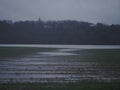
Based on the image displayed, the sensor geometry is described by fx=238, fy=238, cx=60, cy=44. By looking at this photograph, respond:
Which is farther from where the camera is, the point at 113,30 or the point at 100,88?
the point at 113,30

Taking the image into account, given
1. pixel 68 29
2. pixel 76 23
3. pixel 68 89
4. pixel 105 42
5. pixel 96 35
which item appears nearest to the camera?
pixel 68 89

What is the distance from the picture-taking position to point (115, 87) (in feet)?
44.5

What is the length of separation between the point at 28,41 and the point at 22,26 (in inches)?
1017

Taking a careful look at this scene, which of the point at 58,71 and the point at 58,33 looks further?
the point at 58,33

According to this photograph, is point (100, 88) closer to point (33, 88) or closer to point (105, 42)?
point (33, 88)

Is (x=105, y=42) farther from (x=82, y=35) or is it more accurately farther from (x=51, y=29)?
(x=51, y=29)

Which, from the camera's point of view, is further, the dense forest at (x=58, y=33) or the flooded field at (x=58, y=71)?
the dense forest at (x=58, y=33)

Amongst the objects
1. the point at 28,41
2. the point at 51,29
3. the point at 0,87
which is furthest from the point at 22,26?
the point at 0,87

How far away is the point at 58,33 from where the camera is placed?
12619cm

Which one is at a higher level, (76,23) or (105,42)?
(76,23)

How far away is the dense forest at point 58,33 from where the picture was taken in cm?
10969

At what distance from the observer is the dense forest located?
110 metres

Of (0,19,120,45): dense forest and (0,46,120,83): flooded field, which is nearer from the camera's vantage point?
(0,46,120,83): flooded field

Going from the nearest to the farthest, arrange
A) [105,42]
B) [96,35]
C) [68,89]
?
[68,89] → [105,42] → [96,35]
